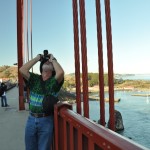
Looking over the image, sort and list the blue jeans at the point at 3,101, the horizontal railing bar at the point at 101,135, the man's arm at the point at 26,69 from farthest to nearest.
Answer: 1. the blue jeans at the point at 3,101
2. the man's arm at the point at 26,69
3. the horizontal railing bar at the point at 101,135

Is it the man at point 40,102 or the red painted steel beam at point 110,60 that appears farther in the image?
the red painted steel beam at point 110,60

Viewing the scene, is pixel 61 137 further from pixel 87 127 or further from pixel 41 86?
pixel 87 127

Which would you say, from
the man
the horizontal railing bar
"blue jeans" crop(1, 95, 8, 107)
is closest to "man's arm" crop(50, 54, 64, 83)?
the man

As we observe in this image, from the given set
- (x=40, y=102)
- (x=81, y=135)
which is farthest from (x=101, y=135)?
(x=40, y=102)

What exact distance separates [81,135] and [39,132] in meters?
0.74

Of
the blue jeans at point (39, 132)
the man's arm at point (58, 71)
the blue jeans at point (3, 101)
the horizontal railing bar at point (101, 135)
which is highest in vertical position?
the man's arm at point (58, 71)

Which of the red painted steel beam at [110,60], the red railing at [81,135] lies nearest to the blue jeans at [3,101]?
the red painted steel beam at [110,60]

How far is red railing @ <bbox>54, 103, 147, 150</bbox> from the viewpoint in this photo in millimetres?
1474

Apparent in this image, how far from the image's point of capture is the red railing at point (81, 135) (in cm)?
147

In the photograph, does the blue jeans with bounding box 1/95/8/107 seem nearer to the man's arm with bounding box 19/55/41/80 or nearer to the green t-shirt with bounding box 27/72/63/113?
the man's arm with bounding box 19/55/41/80

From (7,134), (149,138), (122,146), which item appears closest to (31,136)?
(122,146)

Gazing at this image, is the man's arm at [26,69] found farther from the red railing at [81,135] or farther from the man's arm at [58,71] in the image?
the red railing at [81,135]

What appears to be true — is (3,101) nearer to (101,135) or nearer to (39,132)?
(39,132)

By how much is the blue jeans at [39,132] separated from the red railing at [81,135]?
12 centimetres
